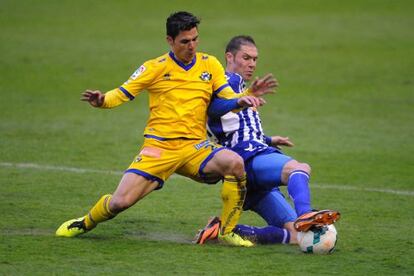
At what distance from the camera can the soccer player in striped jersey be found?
821 centimetres

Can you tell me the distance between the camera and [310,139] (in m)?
14.4

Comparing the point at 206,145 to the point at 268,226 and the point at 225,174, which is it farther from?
the point at 268,226

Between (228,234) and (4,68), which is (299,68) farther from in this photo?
(228,234)

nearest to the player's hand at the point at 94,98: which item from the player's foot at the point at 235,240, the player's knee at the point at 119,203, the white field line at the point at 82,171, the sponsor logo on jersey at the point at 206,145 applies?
the player's knee at the point at 119,203

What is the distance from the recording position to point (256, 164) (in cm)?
842

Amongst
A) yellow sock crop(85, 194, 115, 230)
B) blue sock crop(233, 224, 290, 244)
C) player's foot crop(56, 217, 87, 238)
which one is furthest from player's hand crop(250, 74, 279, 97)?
player's foot crop(56, 217, 87, 238)

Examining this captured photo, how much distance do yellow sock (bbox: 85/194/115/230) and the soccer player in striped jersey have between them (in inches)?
31.6

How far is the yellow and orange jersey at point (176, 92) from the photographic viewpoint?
841 cm

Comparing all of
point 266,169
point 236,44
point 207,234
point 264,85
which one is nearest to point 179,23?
point 236,44

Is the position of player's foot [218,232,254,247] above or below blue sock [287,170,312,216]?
below

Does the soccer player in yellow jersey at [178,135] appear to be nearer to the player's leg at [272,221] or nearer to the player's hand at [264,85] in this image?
the player's hand at [264,85]

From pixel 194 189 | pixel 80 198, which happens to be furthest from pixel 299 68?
pixel 80 198

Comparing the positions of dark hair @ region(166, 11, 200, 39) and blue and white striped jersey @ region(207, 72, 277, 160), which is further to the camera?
blue and white striped jersey @ region(207, 72, 277, 160)

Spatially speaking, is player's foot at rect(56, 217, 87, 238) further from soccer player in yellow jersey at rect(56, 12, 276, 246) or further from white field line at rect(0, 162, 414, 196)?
white field line at rect(0, 162, 414, 196)
